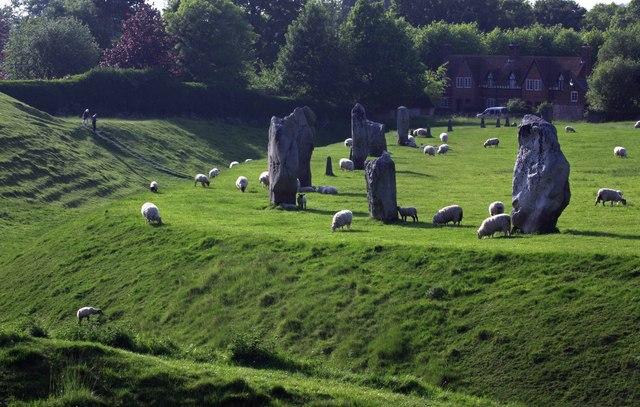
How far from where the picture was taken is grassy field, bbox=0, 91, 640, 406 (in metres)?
27.8

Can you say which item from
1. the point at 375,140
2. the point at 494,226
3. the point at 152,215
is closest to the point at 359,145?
the point at 375,140

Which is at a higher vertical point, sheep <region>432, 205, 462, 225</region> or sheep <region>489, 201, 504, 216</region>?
sheep <region>489, 201, 504, 216</region>

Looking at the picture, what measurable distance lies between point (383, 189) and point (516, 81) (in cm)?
9555

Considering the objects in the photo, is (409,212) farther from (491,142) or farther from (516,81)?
(516,81)

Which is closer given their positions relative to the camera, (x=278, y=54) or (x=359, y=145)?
(x=359, y=145)

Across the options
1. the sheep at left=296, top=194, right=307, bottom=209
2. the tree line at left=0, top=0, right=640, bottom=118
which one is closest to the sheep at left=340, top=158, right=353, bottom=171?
the sheep at left=296, top=194, right=307, bottom=209

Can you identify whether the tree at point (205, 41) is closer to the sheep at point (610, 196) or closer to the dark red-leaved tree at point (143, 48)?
the dark red-leaved tree at point (143, 48)

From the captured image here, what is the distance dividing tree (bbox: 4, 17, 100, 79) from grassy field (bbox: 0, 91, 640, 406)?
55.5 metres

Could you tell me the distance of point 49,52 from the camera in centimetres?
11375

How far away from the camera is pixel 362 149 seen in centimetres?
6975

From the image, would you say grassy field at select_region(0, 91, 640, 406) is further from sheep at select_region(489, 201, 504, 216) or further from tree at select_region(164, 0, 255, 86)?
tree at select_region(164, 0, 255, 86)

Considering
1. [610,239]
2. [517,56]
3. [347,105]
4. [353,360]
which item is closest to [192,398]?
[353,360]

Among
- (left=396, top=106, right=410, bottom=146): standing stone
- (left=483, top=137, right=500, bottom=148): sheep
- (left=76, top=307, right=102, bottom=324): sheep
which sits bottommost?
(left=76, top=307, right=102, bottom=324): sheep

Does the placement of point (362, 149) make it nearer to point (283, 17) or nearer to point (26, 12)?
point (283, 17)
